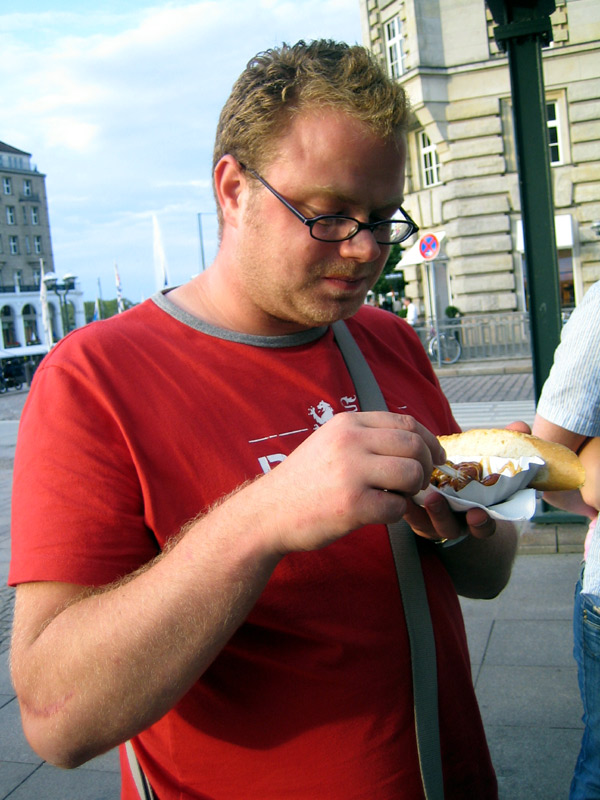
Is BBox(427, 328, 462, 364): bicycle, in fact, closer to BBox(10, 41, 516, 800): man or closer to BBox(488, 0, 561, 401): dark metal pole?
BBox(488, 0, 561, 401): dark metal pole

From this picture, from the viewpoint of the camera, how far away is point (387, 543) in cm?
154

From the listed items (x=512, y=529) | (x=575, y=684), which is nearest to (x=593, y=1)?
(x=575, y=684)

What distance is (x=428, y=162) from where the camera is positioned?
24594 mm

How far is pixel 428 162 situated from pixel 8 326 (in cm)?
6602

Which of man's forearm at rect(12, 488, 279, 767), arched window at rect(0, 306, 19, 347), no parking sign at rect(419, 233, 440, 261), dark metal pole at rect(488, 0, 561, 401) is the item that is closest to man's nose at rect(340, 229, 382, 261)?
man's forearm at rect(12, 488, 279, 767)

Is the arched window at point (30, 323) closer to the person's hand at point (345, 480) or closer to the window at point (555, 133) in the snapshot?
the window at point (555, 133)

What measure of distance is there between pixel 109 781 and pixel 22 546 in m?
2.68

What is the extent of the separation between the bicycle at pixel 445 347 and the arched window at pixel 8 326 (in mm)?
68004

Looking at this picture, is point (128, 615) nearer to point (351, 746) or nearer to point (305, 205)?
→ point (351, 746)

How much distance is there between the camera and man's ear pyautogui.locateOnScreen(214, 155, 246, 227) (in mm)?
1602

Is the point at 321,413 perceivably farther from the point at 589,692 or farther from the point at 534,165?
the point at 534,165

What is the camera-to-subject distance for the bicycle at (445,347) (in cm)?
2014

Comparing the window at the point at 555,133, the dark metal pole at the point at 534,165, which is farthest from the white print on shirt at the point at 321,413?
the window at the point at 555,133

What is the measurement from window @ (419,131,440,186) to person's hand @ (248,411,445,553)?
79.7 feet
